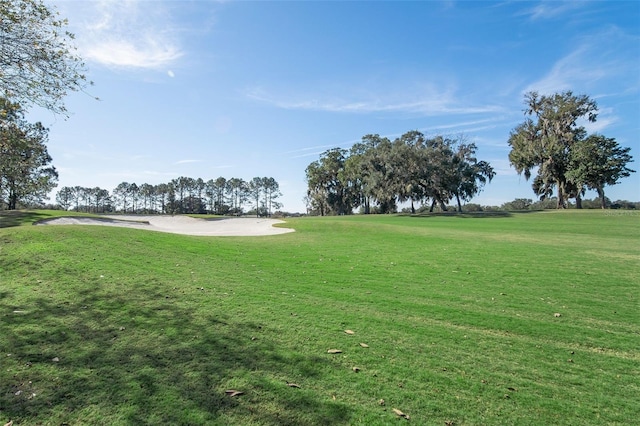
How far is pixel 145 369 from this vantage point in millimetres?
3459

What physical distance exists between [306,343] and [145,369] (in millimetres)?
1864

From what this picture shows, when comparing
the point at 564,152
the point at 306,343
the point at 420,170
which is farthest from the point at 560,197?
the point at 306,343

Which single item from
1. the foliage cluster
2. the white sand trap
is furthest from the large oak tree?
the white sand trap

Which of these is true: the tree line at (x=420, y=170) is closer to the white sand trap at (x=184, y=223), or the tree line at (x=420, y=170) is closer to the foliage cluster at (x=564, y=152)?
the foliage cluster at (x=564, y=152)

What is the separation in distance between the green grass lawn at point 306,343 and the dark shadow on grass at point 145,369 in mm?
18

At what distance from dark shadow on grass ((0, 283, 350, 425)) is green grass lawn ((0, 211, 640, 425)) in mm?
18

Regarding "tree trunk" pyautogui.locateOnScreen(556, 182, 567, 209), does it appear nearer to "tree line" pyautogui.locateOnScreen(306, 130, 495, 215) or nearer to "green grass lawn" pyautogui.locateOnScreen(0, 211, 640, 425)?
"tree line" pyautogui.locateOnScreen(306, 130, 495, 215)

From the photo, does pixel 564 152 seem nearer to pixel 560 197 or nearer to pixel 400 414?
pixel 560 197

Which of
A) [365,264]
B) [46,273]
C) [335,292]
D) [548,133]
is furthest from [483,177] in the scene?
[46,273]

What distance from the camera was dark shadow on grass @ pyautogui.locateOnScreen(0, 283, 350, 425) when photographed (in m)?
2.85

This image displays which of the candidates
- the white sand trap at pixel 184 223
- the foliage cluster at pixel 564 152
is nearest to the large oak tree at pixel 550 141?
the foliage cluster at pixel 564 152

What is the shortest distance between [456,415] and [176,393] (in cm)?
264

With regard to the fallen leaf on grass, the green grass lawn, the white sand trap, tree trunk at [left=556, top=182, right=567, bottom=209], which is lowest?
the fallen leaf on grass

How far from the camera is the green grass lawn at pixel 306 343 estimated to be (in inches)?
119
